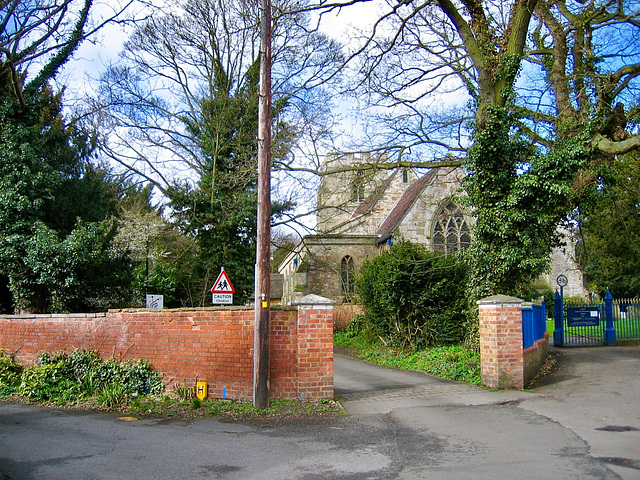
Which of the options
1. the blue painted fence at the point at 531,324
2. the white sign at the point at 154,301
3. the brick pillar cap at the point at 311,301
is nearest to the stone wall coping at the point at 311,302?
the brick pillar cap at the point at 311,301

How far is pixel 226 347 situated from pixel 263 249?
6.56 ft

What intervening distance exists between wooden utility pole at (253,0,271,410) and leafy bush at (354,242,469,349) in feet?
25.3

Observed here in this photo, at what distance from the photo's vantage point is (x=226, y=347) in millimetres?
9992

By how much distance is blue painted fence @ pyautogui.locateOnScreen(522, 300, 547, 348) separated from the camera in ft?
39.3

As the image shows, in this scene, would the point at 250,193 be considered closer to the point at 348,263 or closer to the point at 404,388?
the point at 348,263

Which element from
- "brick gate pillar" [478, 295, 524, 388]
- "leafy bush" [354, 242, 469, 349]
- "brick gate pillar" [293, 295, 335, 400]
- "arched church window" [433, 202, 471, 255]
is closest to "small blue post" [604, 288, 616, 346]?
"leafy bush" [354, 242, 469, 349]

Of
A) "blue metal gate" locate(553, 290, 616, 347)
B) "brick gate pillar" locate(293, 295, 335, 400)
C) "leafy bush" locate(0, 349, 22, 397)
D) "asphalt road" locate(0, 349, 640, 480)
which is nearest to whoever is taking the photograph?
"asphalt road" locate(0, 349, 640, 480)

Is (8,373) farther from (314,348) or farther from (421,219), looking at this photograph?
(421,219)

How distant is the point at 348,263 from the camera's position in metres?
32.0

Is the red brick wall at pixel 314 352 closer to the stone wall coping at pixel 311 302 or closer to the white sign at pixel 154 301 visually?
the stone wall coping at pixel 311 302

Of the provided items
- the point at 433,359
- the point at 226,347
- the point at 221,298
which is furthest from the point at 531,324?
the point at 221,298

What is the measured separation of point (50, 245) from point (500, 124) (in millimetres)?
13344

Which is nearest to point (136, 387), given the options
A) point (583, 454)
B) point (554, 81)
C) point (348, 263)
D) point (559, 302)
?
point (583, 454)

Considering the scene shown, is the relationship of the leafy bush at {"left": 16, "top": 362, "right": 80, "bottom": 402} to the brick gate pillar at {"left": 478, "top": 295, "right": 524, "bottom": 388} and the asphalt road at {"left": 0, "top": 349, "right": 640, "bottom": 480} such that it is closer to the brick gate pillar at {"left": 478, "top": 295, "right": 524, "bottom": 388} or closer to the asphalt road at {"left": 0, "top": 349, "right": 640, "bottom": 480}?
the asphalt road at {"left": 0, "top": 349, "right": 640, "bottom": 480}
